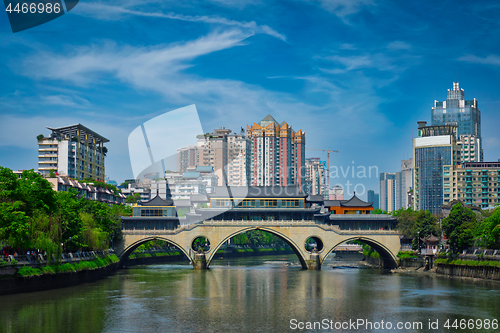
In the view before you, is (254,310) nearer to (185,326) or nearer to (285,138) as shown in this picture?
(185,326)

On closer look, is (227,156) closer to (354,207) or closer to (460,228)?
(354,207)

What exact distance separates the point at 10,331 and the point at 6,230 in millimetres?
14437

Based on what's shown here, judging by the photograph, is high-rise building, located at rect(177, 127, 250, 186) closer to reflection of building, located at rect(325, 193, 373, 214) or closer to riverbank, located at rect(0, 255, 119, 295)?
reflection of building, located at rect(325, 193, 373, 214)

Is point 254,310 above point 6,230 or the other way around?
the other way around

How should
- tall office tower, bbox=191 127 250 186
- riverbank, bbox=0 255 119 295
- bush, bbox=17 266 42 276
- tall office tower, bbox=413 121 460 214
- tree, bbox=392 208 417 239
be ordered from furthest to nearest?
1. tall office tower, bbox=191 127 250 186
2. tall office tower, bbox=413 121 460 214
3. tree, bbox=392 208 417 239
4. bush, bbox=17 266 42 276
5. riverbank, bbox=0 255 119 295

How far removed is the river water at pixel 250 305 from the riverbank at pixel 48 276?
1.25m

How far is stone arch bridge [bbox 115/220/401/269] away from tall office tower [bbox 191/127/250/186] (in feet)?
333

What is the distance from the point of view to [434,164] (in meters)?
153

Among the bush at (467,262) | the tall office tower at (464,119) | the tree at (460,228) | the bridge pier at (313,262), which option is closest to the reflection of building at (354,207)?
the bridge pier at (313,262)

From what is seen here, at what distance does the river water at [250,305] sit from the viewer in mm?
37125

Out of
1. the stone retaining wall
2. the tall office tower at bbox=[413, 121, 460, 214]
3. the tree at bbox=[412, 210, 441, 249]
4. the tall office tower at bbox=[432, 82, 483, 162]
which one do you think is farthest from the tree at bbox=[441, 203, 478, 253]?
the tall office tower at bbox=[432, 82, 483, 162]

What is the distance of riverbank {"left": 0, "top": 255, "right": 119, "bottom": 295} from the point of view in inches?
1849

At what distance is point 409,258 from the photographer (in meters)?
80.2

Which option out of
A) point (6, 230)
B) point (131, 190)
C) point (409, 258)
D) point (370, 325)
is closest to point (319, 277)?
point (409, 258)
